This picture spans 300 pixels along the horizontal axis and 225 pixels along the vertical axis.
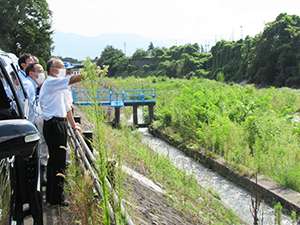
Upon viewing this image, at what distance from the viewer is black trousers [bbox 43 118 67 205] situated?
11.1ft

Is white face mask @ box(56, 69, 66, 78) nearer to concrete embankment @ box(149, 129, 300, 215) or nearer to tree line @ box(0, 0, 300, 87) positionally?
Answer: concrete embankment @ box(149, 129, 300, 215)

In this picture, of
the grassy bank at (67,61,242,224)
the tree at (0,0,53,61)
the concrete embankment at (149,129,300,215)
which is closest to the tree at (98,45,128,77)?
the tree at (0,0,53,61)

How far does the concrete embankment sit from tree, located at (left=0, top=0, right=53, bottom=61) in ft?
81.2

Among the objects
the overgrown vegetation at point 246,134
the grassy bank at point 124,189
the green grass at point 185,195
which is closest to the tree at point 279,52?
the overgrown vegetation at point 246,134

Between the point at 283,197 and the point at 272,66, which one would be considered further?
the point at 272,66

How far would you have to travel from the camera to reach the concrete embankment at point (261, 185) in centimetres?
711

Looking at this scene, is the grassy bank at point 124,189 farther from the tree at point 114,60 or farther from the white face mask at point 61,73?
the tree at point 114,60

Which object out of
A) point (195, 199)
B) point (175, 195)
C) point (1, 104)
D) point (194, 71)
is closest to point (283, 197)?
point (195, 199)

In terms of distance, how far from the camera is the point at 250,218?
23.2 ft

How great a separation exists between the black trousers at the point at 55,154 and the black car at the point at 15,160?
731 millimetres

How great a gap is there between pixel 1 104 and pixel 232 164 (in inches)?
359

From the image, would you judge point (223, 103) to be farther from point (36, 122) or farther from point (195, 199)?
point (36, 122)

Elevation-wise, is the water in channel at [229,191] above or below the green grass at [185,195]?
below

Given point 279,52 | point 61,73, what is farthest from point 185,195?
point 279,52
